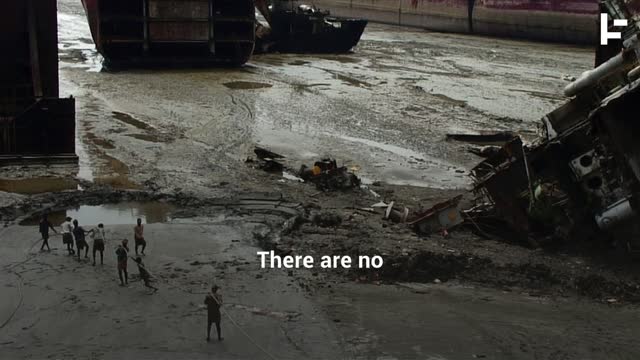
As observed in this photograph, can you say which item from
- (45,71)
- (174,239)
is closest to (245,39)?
(45,71)

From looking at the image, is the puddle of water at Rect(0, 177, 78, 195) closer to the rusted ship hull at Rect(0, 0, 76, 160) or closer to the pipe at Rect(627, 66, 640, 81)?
the rusted ship hull at Rect(0, 0, 76, 160)

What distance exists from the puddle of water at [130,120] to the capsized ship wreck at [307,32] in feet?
60.5

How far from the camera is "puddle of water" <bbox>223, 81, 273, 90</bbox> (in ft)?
90.3

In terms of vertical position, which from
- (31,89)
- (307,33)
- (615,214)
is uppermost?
(307,33)

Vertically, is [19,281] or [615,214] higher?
[615,214]

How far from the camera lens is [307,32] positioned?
3972 centimetres

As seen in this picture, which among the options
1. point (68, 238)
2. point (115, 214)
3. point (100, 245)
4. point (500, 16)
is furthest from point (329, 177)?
point (500, 16)

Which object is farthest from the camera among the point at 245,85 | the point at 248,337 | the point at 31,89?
the point at 245,85

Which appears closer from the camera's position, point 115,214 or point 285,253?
point 285,253

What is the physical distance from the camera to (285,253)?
10.2 meters

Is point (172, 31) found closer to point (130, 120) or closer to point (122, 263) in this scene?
point (130, 120)

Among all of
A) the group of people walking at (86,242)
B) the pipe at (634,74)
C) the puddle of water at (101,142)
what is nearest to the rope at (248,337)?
the group of people walking at (86,242)

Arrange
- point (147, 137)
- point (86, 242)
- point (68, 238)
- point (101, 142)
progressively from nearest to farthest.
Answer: point (68, 238) < point (86, 242) < point (101, 142) < point (147, 137)

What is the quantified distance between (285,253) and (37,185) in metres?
5.67
